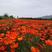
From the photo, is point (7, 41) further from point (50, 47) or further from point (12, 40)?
point (50, 47)

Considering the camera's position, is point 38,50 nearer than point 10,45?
Yes

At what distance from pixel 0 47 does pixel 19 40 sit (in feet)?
0.91

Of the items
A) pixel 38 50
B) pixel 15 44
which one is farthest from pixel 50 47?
pixel 15 44

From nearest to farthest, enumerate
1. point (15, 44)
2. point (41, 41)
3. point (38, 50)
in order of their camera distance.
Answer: point (38, 50)
point (15, 44)
point (41, 41)

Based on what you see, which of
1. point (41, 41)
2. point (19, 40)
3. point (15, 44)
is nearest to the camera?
point (15, 44)

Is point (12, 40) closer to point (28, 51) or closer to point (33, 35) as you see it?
point (28, 51)

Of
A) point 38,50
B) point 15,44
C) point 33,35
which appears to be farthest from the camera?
point 33,35

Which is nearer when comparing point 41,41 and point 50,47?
point 50,47

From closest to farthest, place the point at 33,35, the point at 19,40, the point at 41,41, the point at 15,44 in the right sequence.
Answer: the point at 15,44 → the point at 19,40 → the point at 41,41 → the point at 33,35

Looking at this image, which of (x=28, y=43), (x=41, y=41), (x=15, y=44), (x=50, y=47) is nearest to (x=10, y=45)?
(x=15, y=44)

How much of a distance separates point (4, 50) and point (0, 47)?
106 mm

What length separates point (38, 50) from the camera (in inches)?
107

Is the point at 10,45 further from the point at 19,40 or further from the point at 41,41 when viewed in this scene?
the point at 41,41

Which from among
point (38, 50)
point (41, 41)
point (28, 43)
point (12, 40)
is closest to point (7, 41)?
point (12, 40)
